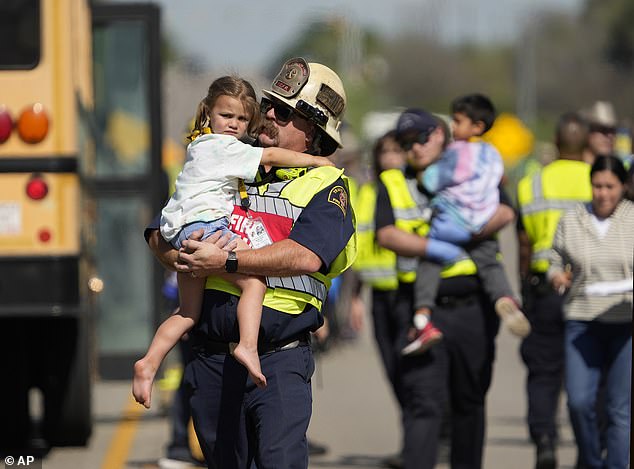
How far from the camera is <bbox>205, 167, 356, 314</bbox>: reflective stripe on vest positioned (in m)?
4.68

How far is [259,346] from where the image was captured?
468 cm

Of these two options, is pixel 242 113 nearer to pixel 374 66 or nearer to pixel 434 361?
pixel 434 361

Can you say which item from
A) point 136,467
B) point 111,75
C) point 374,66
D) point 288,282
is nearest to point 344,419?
point 136,467

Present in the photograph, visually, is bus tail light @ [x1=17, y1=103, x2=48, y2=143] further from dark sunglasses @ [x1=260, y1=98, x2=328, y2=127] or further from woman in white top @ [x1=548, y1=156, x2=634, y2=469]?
dark sunglasses @ [x1=260, y1=98, x2=328, y2=127]

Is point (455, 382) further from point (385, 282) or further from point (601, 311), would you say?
point (385, 282)

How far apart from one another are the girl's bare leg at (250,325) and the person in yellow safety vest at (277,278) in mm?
51

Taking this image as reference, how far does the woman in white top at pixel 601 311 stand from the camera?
279 inches

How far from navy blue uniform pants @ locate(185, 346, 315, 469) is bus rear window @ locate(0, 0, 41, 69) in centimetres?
388

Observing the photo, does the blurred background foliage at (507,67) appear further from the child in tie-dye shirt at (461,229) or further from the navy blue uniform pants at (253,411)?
the navy blue uniform pants at (253,411)

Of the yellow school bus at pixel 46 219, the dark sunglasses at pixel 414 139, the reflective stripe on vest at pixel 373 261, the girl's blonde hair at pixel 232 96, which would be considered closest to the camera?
the girl's blonde hair at pixel 232 96

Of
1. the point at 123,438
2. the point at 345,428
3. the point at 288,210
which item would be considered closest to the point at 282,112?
the point at 288,210

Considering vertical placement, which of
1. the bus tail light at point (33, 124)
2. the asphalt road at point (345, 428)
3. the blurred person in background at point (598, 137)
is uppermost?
the bus tail light at point (33, 124)

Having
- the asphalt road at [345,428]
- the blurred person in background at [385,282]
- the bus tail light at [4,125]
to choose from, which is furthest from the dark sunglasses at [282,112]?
the asphalt road at [345,428]

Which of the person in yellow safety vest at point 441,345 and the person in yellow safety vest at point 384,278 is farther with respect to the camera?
the person in yellow safety vest at point 384,278
